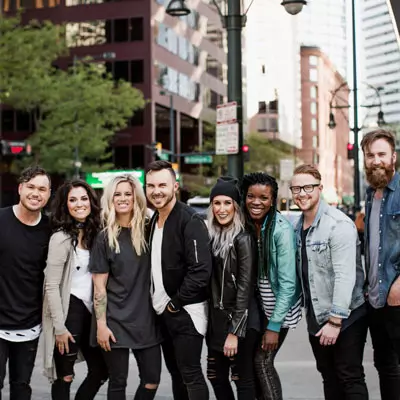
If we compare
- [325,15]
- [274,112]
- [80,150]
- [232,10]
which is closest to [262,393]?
[232,10]

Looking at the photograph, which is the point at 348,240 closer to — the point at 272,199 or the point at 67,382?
the point at 272,199

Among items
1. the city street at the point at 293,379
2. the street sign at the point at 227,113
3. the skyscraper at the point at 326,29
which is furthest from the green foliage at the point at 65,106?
the skyscraper at the point at 326,29

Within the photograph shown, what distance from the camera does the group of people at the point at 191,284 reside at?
5.36m

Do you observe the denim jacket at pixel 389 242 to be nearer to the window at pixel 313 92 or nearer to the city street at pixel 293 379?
the city street at pixel 293 379

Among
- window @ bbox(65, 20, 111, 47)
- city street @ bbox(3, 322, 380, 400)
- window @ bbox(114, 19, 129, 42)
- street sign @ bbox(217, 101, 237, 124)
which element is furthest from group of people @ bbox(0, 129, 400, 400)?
window @ bbox(65, 20, 111, 47)

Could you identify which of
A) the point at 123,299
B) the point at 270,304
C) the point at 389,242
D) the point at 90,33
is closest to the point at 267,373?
the point at 270,304

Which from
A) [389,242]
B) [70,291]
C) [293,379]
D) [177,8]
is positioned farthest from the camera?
[177,8]

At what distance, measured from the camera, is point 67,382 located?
18.9ft

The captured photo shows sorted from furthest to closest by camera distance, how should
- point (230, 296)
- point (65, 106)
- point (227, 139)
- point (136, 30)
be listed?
point (136, 30), point (65, 106), point (227, 139), point (230, 296)

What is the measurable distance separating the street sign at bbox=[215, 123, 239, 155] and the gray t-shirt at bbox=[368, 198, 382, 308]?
490 cm

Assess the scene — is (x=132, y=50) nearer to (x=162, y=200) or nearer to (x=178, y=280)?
(x=162, y=200)

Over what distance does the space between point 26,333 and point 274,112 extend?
106 meters

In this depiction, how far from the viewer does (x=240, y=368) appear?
5582mm

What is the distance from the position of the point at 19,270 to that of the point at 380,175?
2674 mm
